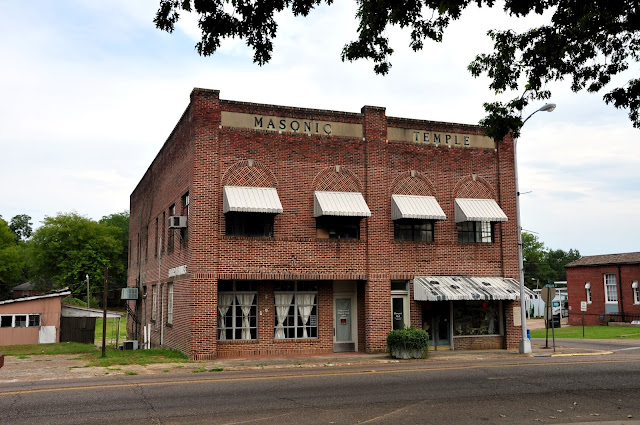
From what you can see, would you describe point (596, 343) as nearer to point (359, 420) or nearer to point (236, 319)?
point (236, 319)

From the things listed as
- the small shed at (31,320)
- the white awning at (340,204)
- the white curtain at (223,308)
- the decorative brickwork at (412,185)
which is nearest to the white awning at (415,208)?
the decorative brickwork at (412,185)

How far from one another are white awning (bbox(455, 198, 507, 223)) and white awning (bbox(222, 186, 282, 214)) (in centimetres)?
748

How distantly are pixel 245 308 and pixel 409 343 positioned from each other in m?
6.03

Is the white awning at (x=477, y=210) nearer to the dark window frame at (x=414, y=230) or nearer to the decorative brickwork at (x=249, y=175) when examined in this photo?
the dark window frame at (x=414, y=230)

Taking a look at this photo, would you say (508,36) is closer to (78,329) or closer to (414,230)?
(414,230)

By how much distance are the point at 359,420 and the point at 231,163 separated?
12800 millimetres

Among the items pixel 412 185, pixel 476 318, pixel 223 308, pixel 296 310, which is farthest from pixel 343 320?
pixel 412 185

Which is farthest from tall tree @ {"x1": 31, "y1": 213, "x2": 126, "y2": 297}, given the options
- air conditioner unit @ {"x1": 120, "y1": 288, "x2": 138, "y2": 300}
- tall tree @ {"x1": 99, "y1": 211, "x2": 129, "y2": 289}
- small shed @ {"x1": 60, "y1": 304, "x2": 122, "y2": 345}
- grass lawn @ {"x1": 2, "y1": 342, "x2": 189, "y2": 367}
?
grass lawn @ {"x1": 2, "y1": 342, "x2": 189, "y2": 367}

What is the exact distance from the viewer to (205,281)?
19703 millimetres

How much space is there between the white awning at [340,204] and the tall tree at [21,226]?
123662mm

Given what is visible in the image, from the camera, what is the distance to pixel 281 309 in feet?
69.8

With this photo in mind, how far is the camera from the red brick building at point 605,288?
41031mm

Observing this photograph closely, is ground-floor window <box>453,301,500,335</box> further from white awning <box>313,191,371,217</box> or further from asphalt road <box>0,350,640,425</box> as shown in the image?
asphalt road <box>0,350,640,425</box>

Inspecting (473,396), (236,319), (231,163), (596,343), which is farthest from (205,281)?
(596,343)
